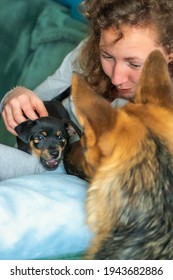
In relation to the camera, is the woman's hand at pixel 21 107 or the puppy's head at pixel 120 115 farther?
the woman's hand at pixel 21 107

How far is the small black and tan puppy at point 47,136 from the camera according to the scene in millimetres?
1902

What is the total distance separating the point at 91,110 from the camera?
978 millimetres

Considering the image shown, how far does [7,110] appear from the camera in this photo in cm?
188

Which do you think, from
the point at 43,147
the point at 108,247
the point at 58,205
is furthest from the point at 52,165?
the point at 108,247

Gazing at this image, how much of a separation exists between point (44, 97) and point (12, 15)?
617mm

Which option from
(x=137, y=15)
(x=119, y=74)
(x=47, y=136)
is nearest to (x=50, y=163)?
(x=47, y=136)

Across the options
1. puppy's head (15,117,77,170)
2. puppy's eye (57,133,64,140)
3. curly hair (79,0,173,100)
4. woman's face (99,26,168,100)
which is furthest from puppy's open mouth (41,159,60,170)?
curly hair (79,0,173,100)

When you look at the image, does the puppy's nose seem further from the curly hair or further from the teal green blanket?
the teal green blanket

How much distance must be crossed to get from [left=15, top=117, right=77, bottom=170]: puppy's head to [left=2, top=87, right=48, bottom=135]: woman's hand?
0.03m

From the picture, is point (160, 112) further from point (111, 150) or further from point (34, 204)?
point (34, 204)

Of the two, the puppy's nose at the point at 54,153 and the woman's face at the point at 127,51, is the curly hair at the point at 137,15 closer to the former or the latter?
the woman's face at the point at 127,51

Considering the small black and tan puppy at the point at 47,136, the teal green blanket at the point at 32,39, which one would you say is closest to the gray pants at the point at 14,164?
the small black and tan puppy at the point at 47,136

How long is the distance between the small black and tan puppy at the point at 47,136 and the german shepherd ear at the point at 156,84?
768 millimetres

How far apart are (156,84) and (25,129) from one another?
0.86 m
